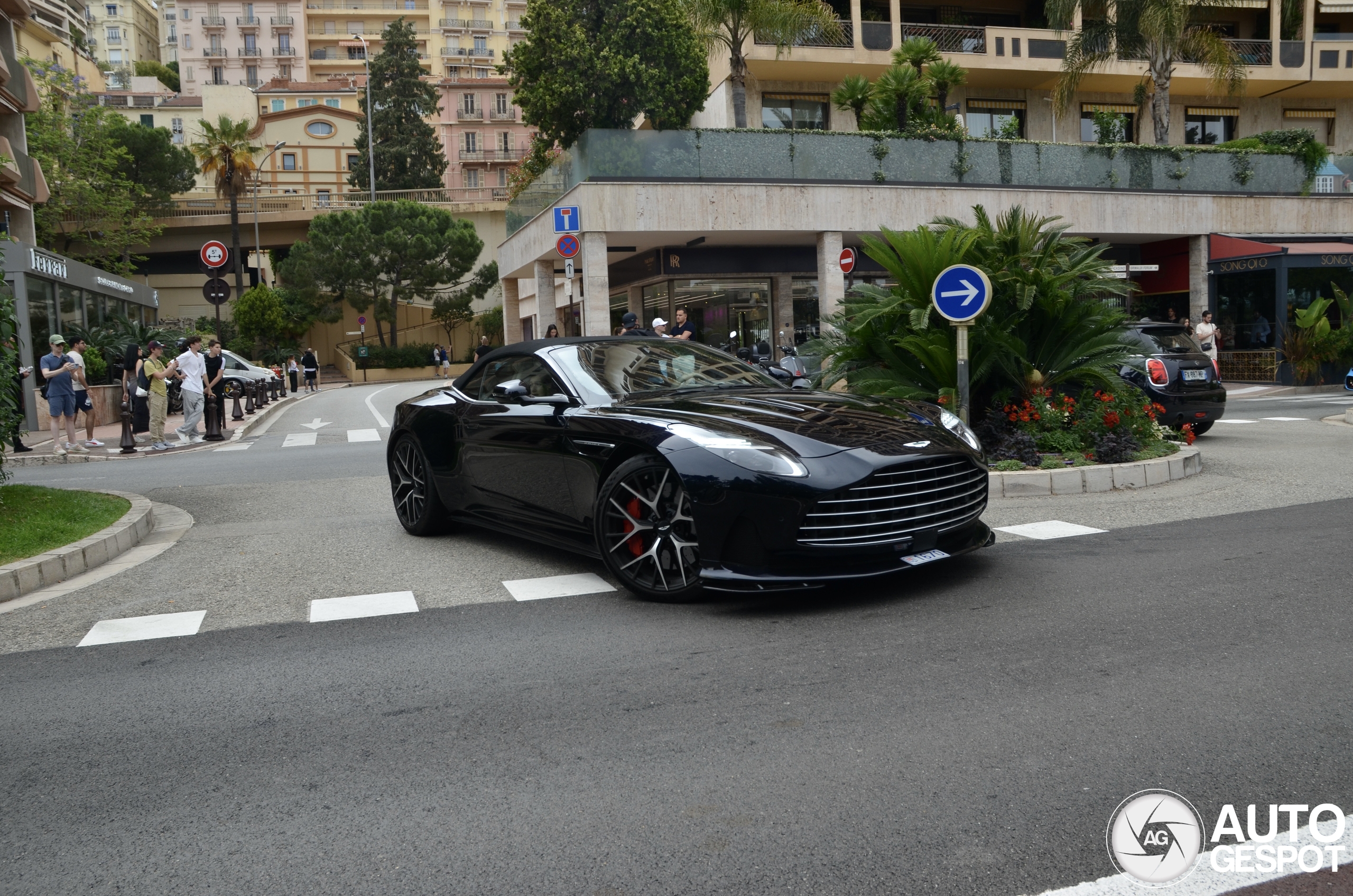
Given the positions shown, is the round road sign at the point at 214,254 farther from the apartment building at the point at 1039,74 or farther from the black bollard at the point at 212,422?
the apartment building at the point at 1039,74

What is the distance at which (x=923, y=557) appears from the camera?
17.1 ft

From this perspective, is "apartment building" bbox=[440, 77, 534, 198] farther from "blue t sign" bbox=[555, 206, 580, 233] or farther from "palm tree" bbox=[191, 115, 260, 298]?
"blue t sign" bbox=[555, 206, 580, 233]

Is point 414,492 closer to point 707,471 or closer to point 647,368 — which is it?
point 647,368

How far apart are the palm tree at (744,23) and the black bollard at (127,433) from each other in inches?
670

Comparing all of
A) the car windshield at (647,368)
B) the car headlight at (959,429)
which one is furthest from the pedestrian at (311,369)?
the car headlight at (959,429)

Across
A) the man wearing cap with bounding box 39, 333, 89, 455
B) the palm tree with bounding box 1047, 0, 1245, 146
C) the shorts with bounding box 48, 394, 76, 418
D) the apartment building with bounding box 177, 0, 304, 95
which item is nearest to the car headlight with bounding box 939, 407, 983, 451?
the man wearing cap with bounding box 39, 333, 89, 455

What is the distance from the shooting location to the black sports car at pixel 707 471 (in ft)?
16.3

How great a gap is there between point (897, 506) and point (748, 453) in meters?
0.74

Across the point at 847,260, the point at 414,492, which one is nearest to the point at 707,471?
the point at 414,492

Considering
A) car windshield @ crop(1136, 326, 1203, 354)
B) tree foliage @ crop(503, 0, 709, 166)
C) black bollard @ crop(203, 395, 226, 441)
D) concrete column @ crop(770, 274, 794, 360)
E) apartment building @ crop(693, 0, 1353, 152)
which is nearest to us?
car windshield @ crop(1136, 326, 1203, 354)

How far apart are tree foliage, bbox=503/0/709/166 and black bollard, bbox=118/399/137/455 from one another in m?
12.4

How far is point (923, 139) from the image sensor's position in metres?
25.2

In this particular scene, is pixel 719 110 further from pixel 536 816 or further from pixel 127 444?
pixel 536 816

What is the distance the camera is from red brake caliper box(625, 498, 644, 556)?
5.46m
